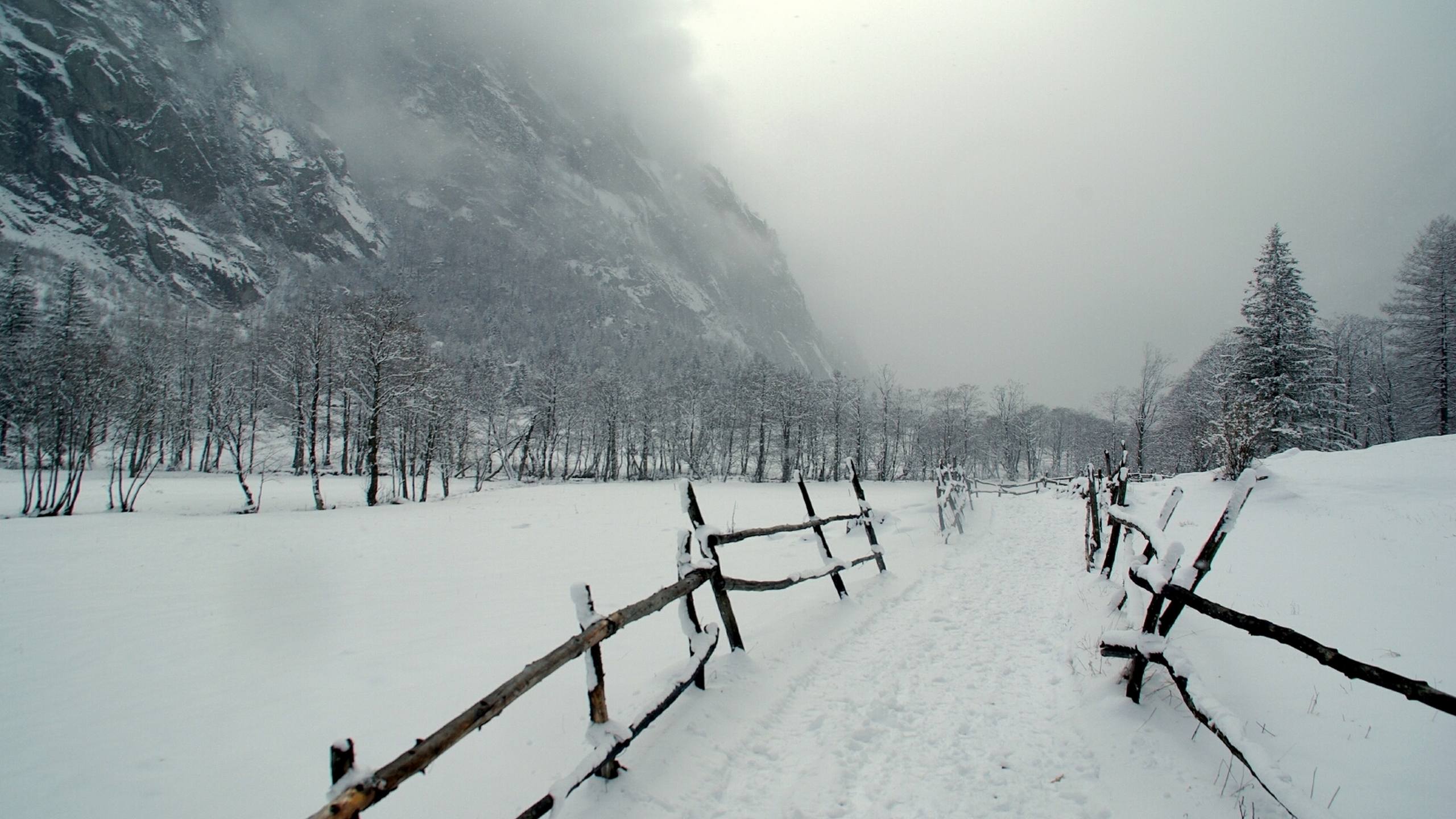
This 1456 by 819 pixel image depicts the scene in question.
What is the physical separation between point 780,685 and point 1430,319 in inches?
1620

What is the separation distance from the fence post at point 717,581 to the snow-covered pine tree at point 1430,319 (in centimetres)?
4045

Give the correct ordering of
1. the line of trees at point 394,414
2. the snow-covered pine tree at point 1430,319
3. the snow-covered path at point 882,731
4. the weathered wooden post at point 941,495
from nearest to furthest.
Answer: the snow-covered path at point 882,731 → the weathered wooden post at point 941,495 → the line of trees at point 394,414 → the snow-covered pine tree at point 1430,319

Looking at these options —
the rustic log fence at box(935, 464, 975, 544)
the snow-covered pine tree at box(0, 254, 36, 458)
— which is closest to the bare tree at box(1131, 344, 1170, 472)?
the rustic log fence at box(935, 464, 975, 544)

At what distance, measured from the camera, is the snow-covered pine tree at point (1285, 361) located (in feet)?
78.9

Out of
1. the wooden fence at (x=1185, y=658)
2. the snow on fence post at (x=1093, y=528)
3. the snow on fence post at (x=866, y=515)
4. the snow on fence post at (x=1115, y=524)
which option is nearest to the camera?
the wooden fence at (x=1185, y=658)

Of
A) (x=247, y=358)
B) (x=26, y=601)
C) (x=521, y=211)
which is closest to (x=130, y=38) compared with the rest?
(x=521, y=211)

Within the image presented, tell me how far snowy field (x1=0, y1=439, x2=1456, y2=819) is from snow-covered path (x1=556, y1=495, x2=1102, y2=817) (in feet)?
0.07

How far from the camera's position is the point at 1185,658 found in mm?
3334

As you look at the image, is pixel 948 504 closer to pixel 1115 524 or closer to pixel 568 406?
pixel 1115 524

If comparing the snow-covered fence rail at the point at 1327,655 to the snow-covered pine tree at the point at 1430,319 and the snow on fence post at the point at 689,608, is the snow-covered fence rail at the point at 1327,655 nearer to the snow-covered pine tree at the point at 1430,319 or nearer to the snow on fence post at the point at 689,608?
the snow on fence post at the point at 689,608

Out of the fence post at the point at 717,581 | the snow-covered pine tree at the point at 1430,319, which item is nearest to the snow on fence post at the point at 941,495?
the fence post at the point at 717,581

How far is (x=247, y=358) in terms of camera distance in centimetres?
4825

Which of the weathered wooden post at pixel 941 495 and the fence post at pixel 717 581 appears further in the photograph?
the weathered wooden post at pixel 941 495

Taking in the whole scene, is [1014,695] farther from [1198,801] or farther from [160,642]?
[160,642]
